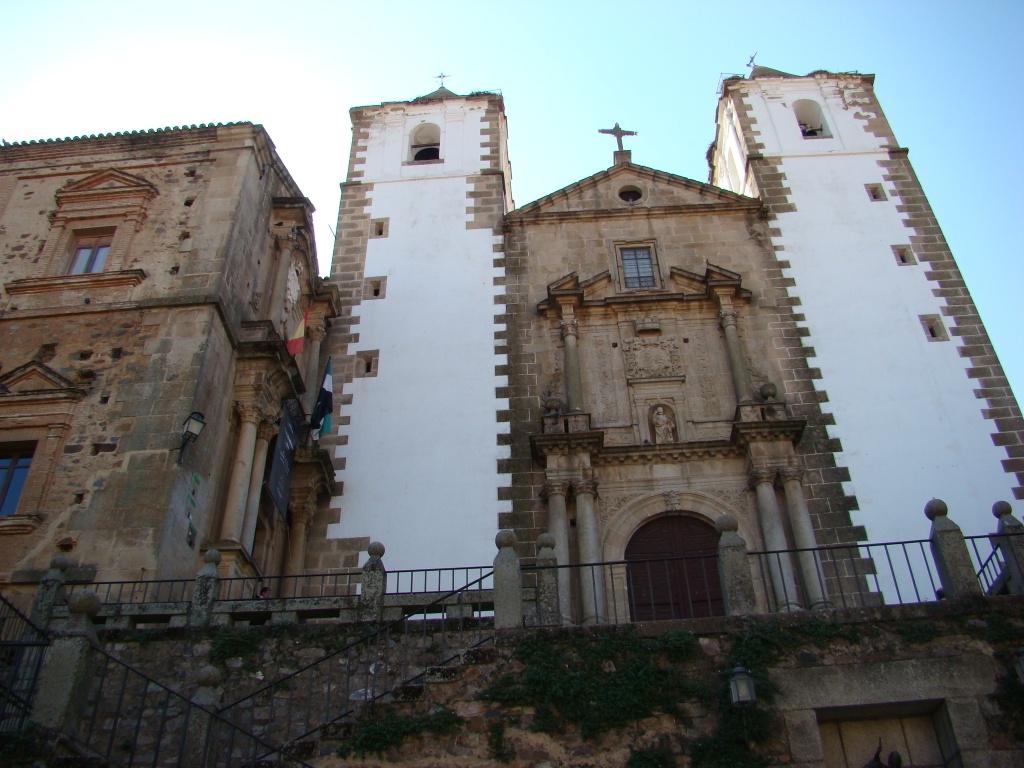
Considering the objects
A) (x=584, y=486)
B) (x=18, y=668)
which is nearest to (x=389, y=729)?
(x=18, y=668)

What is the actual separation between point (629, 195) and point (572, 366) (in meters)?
4.68

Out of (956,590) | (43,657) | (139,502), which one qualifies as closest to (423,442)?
(139,502)

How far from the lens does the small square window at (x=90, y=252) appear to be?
48.1 feet

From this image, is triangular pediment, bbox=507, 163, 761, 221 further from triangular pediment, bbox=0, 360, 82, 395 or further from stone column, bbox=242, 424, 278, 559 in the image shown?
triangular pediment, bbox=0, 360, 82, 395

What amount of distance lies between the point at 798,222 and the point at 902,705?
11.0 m

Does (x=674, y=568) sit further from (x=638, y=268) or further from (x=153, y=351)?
(x=153, y=351)

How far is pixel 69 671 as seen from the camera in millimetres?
9219

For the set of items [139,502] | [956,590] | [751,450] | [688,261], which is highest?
[688,261]

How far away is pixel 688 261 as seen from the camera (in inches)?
693

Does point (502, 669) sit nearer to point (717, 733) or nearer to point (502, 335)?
point (717, 733)

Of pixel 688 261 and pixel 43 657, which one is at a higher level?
pixel 688 261

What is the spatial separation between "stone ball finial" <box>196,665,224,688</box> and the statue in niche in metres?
7.93

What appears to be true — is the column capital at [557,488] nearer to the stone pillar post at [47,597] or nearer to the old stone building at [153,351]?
the old stone building at [153,351]

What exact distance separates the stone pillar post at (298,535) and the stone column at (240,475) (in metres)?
1.18
